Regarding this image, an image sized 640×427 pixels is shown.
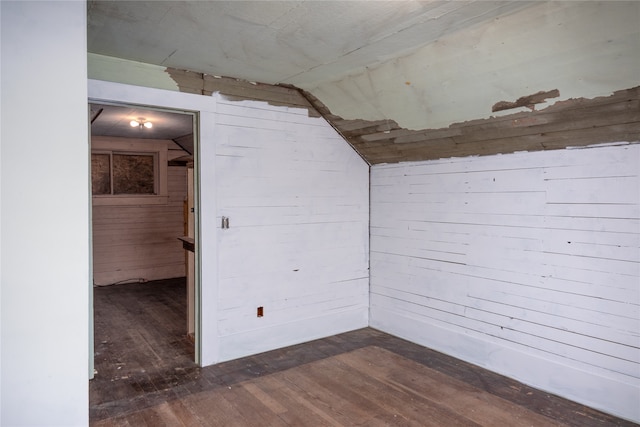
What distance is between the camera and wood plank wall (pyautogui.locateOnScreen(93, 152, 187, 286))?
6.89 m

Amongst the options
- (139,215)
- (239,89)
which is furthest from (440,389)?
(139,215)

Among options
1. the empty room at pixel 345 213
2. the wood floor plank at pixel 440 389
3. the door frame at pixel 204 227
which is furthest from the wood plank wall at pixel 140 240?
the wood floor plank at pixel 440 389

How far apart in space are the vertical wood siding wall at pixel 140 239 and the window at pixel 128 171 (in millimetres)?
157

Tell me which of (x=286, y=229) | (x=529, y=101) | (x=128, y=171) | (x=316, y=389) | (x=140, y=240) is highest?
(x=529, y=101)

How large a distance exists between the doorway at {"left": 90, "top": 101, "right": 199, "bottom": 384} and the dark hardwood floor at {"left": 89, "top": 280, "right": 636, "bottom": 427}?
4.23 feet

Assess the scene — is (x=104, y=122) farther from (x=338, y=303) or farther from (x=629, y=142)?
(x=629, y=142)

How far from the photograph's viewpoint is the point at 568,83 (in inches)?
101

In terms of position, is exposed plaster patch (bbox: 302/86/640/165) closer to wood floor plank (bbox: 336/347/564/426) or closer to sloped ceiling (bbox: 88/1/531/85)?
sloped ceiling (bbox: 88/1/531/85)

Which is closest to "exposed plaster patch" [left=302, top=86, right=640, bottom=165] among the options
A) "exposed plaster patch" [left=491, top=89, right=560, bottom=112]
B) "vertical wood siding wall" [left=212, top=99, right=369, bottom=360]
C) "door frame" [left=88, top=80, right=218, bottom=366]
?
"exposed plaster patch" [left=491, top=89, right=560, bottom=112]

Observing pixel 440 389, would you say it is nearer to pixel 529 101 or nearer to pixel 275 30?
pixel 529 101

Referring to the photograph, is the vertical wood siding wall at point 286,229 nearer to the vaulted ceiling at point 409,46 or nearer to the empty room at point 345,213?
the empty room at point 345,213

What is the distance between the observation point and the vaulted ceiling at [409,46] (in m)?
2.27

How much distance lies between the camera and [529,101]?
2840mm

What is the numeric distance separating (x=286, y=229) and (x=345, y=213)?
75cm
